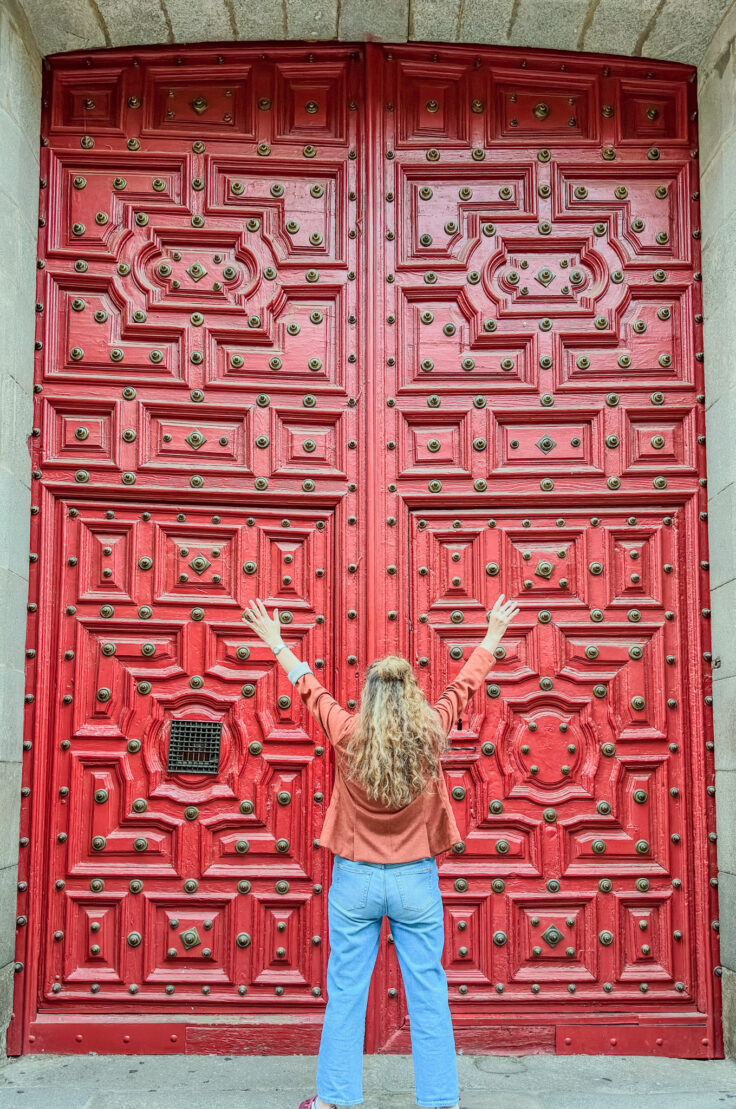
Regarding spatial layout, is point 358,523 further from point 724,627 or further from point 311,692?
point 724,627

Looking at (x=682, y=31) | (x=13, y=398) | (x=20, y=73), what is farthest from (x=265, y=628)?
(x=682, y=31)

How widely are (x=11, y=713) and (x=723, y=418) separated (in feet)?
10.2

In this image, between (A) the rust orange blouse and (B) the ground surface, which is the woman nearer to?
(A) the rust orange blouse

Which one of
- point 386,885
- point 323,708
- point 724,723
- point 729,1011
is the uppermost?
point 323,708

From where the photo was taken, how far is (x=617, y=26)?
4.71 meters

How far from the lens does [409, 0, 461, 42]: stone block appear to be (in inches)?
182

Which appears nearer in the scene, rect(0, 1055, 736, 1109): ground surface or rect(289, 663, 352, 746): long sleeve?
rect(289, 663, 352, 746): long sleeve

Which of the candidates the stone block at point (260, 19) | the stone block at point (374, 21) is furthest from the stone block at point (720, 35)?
the stone block at point (260, 19)

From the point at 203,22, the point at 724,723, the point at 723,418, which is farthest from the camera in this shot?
the point at 203,22

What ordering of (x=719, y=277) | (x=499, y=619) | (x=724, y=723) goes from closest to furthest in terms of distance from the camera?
(x=499, y=619)
(x=724, y=723)
(x=719, y=277)

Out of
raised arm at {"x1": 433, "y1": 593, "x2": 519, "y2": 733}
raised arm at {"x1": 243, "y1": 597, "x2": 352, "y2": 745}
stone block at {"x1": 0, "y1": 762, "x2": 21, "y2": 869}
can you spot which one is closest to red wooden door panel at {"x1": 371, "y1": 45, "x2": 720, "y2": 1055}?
raised arm at {"x1": 433, "y1": 593, "x2": 519, "y2": 733}

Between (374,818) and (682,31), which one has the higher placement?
(682,31)

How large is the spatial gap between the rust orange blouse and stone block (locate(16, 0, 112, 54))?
10.00ft

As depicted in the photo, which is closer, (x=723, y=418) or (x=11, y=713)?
(x=11, y=713)
